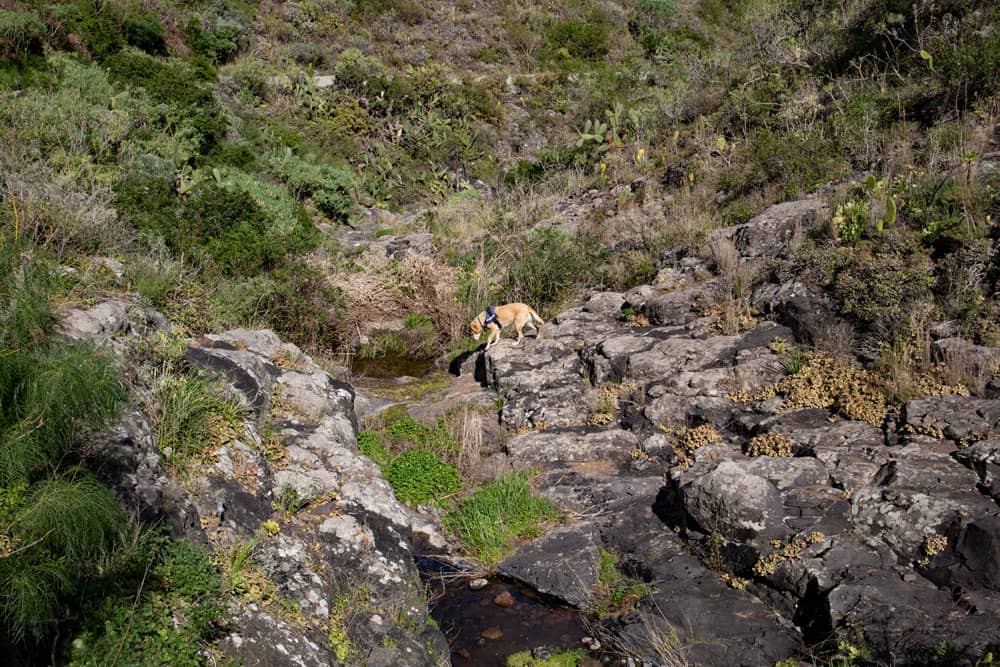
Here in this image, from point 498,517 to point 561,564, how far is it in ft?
3.13

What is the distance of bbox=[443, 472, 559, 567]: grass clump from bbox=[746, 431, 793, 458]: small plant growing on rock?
2145mm

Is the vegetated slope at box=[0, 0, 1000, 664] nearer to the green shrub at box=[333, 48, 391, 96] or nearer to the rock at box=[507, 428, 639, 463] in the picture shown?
the green shrub at box=[333, 48, 391, 96]

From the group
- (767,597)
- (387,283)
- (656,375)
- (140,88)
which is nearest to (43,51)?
(140,88)

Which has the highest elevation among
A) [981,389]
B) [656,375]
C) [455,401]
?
[981,389]

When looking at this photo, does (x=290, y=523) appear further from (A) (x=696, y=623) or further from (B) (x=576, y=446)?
(B) (x=576, y=446)

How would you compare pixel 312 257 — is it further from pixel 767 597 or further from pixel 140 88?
pixel 767 597

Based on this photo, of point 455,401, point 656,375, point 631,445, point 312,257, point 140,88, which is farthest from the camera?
point 140,88

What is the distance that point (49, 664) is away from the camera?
349 centimetres

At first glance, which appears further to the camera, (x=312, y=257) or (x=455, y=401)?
(x=312, y=257)

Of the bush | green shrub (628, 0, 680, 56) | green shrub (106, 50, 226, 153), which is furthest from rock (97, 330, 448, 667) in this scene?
green shrub (628, 0, 680, 56)

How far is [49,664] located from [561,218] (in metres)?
12.5

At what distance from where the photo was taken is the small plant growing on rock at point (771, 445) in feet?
22.6

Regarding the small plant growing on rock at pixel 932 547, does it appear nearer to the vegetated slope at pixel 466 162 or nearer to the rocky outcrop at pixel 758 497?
the rocky outcrop at pixel 758 497

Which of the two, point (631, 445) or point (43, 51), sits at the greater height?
point (43, 51)
